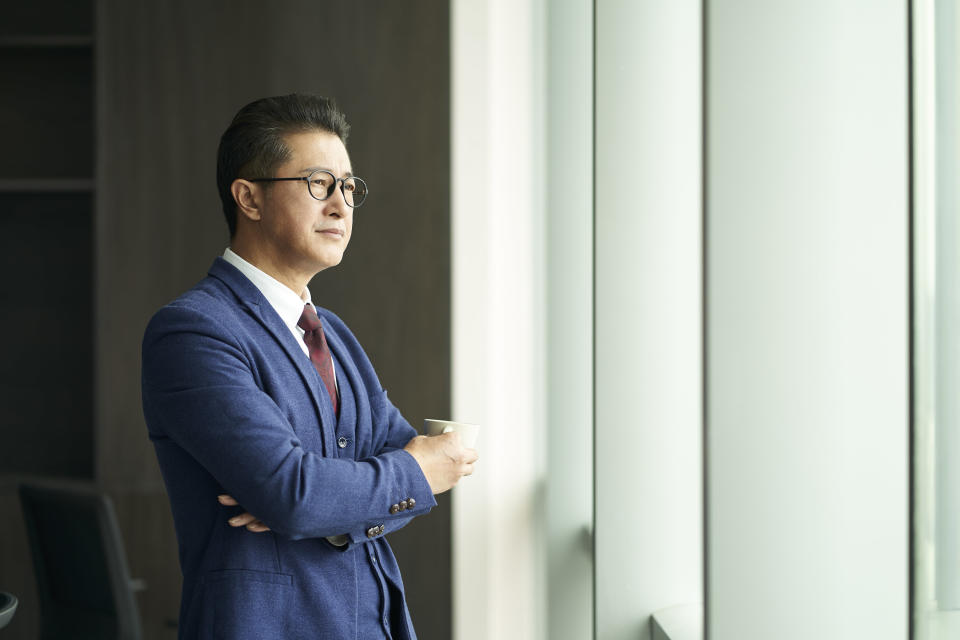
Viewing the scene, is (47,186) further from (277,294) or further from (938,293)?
(938,293)

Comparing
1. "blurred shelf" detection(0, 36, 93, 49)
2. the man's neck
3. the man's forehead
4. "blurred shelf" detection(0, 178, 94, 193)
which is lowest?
the man's neck

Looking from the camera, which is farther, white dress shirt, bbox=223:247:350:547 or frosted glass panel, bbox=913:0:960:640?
white dress shirt, bbox=223:247:350:547

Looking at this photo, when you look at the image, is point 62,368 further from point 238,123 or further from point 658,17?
point 658,17

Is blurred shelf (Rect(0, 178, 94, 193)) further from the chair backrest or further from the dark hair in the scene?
the dark hair

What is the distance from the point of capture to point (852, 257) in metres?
0.97

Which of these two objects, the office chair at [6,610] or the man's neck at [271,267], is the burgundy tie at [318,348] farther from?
the office chair at [6,610]

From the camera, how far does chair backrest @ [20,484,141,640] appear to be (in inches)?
89.7

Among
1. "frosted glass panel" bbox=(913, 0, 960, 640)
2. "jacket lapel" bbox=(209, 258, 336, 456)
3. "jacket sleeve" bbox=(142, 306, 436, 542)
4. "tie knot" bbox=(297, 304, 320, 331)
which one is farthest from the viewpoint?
"tie knot" bbox=(297, 304, 320, 331)

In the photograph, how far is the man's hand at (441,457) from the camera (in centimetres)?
128

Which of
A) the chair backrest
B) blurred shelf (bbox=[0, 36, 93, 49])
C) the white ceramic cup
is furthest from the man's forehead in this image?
blurred shelf (bbox=[0, 36, 93, 49])

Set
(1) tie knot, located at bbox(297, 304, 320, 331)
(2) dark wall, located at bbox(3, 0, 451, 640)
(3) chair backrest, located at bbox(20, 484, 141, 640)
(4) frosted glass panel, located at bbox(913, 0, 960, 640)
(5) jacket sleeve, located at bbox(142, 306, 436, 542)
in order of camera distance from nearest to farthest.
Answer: (4) frosted glass panel, located at bbox(913, 0, 960, 640) → (5) jacket sleeve, located at bbox(142, 306, 436, 542) → (1) tie knot, located at bbox(297, 304, 320, 331) → (3) chair backrest, located at bbox(20, 484, 141, 640) → (2) dark wall, located at bbox(3, 0, 451, 640)

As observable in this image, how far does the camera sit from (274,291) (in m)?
1.32

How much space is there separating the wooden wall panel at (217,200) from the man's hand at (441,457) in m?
1.71

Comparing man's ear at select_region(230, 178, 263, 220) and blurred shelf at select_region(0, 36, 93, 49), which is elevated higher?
blurred shelf at select_region(0, 36, 93, 49)
